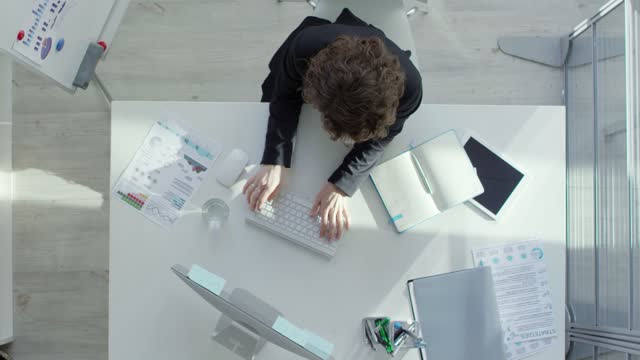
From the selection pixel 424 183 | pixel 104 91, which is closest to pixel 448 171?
pixel 424 183

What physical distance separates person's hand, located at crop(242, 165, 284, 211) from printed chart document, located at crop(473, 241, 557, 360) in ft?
1.84

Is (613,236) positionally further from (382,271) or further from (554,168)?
(382,271)

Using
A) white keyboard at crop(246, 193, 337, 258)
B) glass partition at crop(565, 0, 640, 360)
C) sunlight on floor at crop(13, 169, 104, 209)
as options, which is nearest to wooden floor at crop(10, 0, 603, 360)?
sunlight on floor at crop(13, 169, 104, 209)

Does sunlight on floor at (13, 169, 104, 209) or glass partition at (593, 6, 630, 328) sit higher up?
glass partition at (593, 6, 630, 328)

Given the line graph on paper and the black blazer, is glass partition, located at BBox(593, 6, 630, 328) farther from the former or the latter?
the line graph on paper

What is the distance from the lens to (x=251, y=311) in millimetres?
1111

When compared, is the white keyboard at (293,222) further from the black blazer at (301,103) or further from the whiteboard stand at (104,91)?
the whiteboard stand at (104,91)

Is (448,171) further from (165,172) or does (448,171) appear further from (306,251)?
(165,172)

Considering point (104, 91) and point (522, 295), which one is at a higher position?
point (522, 295)

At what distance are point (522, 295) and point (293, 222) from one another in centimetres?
64

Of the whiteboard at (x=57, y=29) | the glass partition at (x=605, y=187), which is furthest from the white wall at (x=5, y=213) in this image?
the glass partition at (x=605, y=187)

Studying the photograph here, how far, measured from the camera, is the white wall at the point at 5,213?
1.83 meters

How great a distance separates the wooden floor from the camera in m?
1.93

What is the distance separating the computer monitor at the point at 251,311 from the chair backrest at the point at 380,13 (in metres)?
0.81
